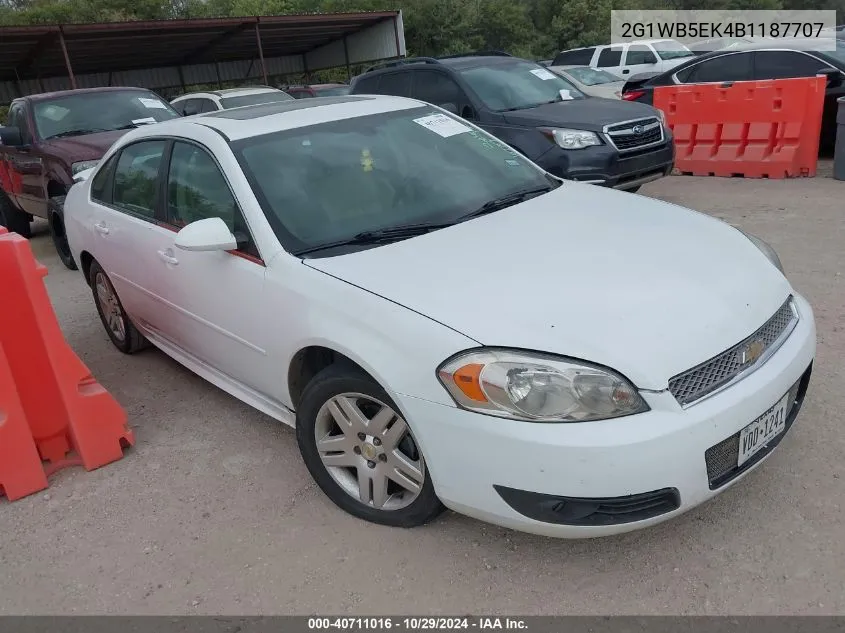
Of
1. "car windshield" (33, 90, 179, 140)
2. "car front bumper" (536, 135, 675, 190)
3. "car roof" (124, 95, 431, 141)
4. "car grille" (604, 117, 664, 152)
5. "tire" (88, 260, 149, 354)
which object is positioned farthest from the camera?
"car windshield" (33, 90, 179, 140)

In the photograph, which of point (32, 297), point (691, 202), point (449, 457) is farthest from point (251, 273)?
point (691, 202)

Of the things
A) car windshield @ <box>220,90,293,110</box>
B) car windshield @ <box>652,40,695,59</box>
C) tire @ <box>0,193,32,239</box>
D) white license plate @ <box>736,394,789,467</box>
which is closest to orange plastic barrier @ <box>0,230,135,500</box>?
white license plate @ <box>736,394,789,467</box>

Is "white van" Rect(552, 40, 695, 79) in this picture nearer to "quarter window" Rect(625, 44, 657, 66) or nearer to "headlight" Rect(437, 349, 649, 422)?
"quarter window" Rect(625, 44, 657, 66)

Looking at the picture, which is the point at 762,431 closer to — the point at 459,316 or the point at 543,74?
the point at 459,316

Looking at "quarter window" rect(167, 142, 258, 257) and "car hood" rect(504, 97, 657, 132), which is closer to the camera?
"quarter window" rect(167, 142, 258, 257)

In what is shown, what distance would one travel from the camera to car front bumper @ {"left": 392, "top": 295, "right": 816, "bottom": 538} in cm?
216

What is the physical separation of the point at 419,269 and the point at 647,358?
0.91m

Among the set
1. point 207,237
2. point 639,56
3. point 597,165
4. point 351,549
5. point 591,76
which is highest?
point 207,237

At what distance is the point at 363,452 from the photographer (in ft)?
9.07

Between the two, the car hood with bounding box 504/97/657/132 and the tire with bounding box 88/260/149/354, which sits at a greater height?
the car hood with bounding box 504/97/657/132

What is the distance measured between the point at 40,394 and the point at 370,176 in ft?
6.14

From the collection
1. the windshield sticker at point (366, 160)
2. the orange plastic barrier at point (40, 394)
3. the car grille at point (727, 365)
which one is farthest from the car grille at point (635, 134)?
the orange plastic barrier at point (40, 394)

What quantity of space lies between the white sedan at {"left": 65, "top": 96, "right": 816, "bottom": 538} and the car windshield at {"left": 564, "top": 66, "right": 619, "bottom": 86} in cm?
1317
